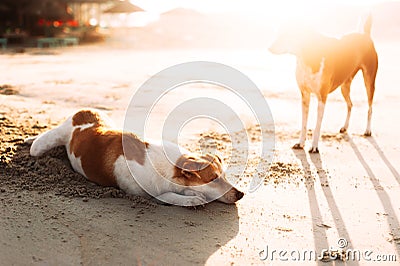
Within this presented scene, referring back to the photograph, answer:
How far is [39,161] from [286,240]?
289cm

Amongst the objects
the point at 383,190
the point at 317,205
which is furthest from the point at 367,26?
the point at 317,205

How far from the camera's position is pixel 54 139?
4934 mm

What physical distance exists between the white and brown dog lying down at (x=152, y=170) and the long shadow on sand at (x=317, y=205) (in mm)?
778

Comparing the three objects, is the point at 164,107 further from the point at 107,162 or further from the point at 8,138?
the point at 107,162

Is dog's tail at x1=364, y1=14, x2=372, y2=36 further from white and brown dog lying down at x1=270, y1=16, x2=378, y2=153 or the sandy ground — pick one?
the sandy ground

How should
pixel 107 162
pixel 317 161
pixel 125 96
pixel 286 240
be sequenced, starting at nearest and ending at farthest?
pixel 286 240 → pixel 107 162 → pixel 317 161 → pixel 125 96

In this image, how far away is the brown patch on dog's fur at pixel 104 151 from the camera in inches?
163

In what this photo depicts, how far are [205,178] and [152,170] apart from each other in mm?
507

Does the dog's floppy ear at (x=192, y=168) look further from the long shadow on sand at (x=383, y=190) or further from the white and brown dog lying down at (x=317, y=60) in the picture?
the white and brown dog lying down at (x=317, y=60)

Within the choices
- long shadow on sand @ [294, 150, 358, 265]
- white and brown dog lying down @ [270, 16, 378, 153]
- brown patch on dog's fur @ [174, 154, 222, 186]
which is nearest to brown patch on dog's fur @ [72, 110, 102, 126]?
brown patch on dog's fur @ [174, 154, 222, 186]

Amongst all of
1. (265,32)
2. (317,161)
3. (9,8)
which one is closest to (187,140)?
(317,161)

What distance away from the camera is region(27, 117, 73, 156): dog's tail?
4.89 meters

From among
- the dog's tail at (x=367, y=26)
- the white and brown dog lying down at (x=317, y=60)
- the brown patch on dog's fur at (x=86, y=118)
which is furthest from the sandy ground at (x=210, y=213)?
the dog's tail at (x=367, y=26)

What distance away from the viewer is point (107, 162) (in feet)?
13.7
